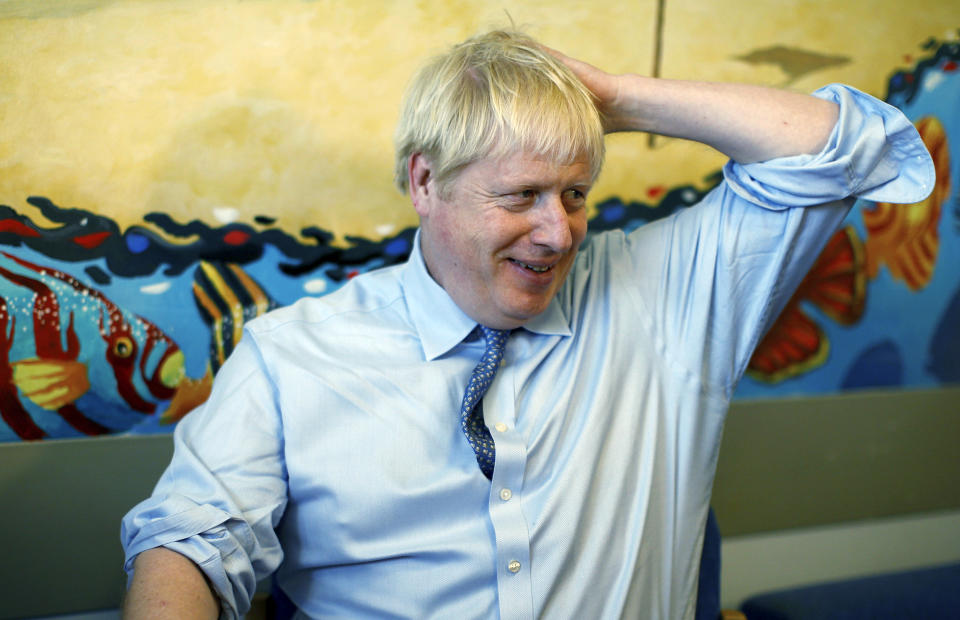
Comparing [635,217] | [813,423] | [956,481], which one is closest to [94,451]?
[635,217]

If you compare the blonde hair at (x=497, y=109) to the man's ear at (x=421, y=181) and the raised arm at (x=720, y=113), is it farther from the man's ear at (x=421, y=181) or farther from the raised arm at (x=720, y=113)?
the raised arm at (x=720, y=113)

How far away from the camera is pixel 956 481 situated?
91.3 inches

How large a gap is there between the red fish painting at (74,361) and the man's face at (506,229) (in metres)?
0.66

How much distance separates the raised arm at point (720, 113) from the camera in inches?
52.8

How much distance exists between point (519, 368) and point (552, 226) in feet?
0.93

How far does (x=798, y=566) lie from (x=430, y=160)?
67.3 inches

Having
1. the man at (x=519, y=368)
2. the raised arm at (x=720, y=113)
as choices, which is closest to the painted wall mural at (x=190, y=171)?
the man at (x=519, y=368)

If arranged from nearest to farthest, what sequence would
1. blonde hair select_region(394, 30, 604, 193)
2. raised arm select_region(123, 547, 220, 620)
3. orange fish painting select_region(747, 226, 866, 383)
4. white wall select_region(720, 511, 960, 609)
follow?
1. raised arm select_region(123, 547, 220, 620)
2. blonde hair select_region(394, 30, 604, 193)
3. orange fish painting select_region(747, 226, 866, 383)
4. white wall select_region(720, 511, 960, 609)

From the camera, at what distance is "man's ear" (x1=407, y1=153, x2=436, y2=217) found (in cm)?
135

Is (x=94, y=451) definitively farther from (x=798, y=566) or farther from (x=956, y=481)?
(x=956, y=481)

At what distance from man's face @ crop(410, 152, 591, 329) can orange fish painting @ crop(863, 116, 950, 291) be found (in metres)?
1.16

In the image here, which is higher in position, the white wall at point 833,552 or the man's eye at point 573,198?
the man's eye at point 573,198

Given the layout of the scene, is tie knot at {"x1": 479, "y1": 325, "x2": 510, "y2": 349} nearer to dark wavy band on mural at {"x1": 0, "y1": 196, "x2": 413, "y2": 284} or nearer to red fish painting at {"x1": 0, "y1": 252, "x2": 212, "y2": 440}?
dark wavy band on mural at {"x1": 0, "y1": 196, "x2": 413, "y2": 284}

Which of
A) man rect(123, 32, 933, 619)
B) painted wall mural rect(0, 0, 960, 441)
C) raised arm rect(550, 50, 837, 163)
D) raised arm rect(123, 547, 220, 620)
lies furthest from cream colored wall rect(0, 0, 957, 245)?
raised arm rect(123, 547, 220, 620)
